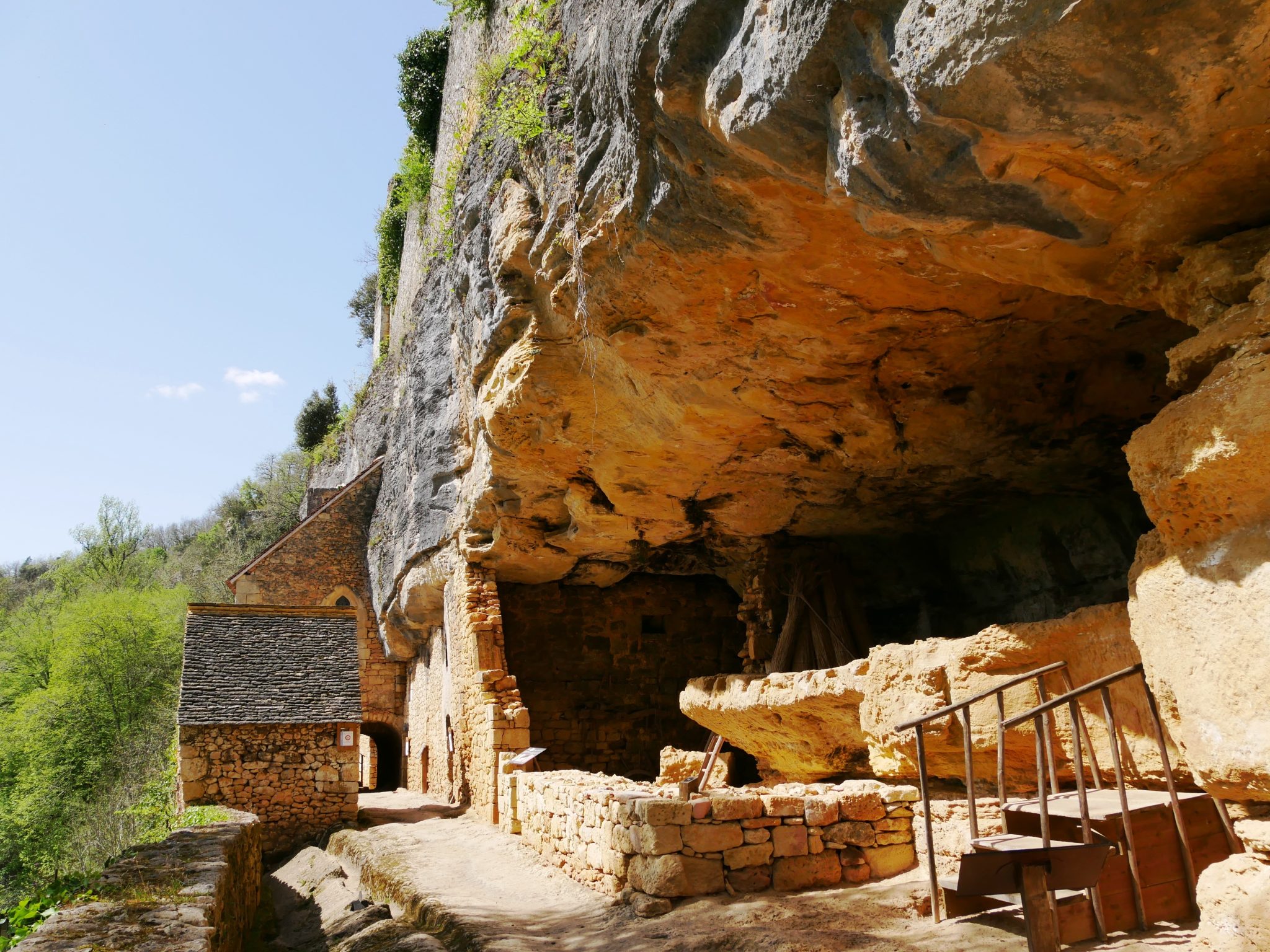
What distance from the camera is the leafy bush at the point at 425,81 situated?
15320mm

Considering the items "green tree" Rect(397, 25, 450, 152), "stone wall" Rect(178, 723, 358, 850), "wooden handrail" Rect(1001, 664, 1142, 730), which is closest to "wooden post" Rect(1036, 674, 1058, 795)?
"wooden handrail" Rect(1001, 664, 1142, 730)

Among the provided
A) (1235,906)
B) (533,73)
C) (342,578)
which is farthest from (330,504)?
(1235,906)

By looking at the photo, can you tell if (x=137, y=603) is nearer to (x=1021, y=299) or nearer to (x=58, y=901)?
(x=58, y=901)

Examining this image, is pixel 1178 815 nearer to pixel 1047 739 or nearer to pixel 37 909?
pixel 1047 739

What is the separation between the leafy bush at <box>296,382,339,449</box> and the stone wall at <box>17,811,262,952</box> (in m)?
23.9

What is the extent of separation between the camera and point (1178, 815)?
3986mm

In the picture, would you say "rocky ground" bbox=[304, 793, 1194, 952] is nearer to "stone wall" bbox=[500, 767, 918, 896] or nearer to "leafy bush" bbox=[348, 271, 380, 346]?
"stone wall" bbox=[500, 767, 918, 896]

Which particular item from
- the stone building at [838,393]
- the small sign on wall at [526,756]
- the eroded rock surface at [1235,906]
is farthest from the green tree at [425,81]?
the eroded rock surface at [1235,906]

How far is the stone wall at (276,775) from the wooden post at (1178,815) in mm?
10405

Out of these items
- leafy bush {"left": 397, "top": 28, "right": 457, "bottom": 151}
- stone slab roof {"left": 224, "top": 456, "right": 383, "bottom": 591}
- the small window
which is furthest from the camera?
stone slab roof {"left": 224, "top": 456, "right": 383, "bottom": 591}

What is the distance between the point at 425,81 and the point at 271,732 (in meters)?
11.1

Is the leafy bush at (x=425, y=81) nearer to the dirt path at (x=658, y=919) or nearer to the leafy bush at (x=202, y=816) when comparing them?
the leafy bush at (x=202, y=816)

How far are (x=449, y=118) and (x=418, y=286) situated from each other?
2.58 meters

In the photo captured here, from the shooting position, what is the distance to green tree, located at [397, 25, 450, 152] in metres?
15.3
